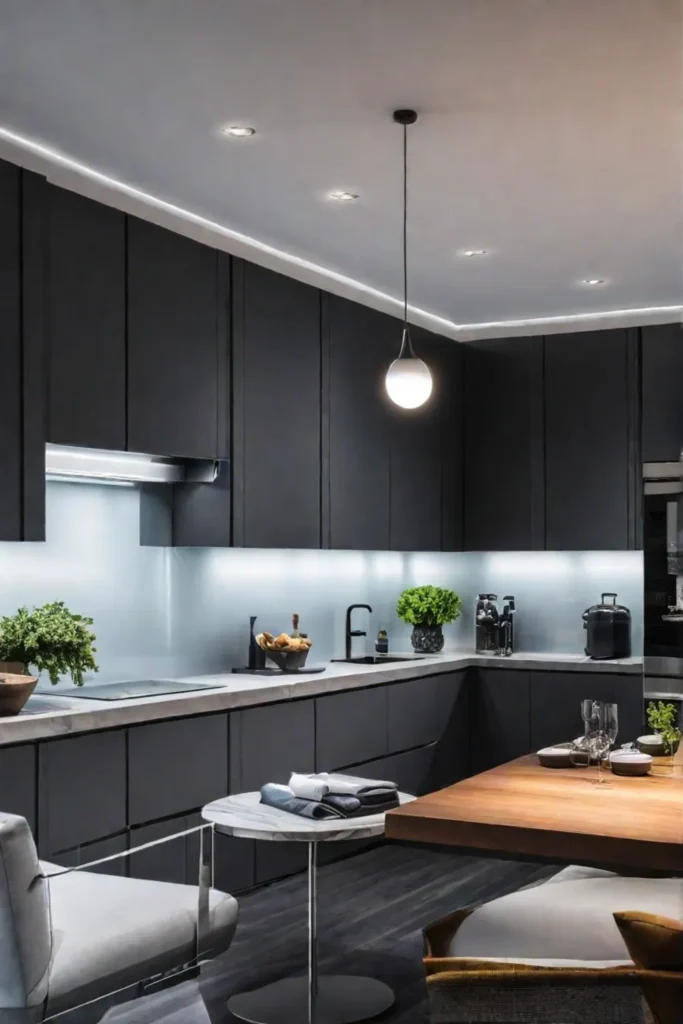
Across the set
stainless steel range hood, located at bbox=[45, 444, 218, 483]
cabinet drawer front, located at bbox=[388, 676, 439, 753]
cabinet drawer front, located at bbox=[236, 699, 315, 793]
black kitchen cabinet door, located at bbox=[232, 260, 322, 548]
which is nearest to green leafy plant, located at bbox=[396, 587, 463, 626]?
cabinet drawer front, located at bbox=[388, 676, 439, 753]

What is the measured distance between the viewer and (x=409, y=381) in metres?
3.91

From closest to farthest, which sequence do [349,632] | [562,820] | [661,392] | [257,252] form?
1. [562,820]
2. [257,252]
3. [349,632]
4. [661,392]

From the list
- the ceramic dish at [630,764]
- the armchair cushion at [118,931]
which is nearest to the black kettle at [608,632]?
Answer: the ceramic dish at [630,764]

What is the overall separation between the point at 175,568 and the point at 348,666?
3.68ft

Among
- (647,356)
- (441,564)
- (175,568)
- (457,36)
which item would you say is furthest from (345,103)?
(441,564)

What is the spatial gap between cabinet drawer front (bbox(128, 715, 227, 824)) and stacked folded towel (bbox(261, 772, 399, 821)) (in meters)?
0.93

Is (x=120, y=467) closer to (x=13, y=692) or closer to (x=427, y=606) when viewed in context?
(x=13, y=692)

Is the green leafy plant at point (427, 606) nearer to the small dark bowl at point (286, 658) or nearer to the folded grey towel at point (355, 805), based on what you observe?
the small dark bowl at point (286, 658)

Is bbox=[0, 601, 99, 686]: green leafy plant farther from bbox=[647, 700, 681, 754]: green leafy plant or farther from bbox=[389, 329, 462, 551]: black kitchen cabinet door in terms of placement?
bbox=[389, 329, 462, 551]: black kitchen cabinet door

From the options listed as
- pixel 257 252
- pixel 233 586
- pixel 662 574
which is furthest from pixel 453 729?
pixel 257 252

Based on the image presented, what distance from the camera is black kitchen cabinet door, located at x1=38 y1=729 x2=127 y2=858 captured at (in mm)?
3488

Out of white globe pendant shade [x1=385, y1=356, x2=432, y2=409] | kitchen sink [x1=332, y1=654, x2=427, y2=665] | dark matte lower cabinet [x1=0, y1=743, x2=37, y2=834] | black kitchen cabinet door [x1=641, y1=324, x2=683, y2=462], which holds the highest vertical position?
black kitchen cabinet door [x1=641, y1=324, x2=683, y2=462]

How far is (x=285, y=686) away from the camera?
462 centimetres

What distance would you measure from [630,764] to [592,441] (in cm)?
348
